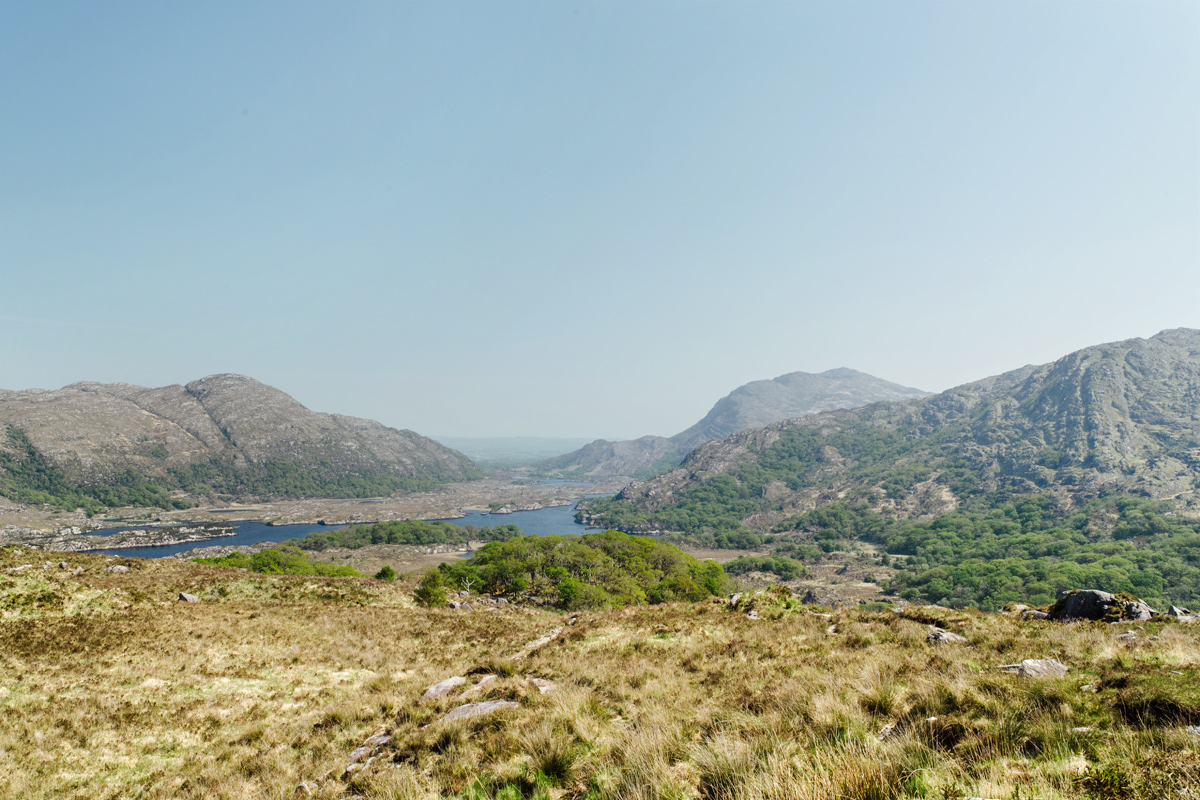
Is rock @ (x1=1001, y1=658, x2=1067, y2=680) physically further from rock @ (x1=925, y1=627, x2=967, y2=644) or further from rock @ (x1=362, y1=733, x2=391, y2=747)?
rock @ (x1=362, y1=733, x2=391, y2=747)

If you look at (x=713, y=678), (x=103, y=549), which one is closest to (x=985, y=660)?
(x=713, y=678)

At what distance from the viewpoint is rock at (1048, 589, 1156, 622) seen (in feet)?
51.8

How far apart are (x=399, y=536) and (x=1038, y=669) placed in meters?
169

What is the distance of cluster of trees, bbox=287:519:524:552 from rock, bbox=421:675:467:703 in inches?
5532

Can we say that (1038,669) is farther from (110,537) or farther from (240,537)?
(110,537)

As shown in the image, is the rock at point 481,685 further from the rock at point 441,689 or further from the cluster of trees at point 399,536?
the cluster of trees at point 399,536

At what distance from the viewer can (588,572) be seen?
63.5 metres

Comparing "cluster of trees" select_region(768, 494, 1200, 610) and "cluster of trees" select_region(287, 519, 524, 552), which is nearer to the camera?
"cluster of trees" select_region(768, 494, 1200, 610)

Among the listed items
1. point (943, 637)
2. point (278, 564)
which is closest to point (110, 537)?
point (278, 564)

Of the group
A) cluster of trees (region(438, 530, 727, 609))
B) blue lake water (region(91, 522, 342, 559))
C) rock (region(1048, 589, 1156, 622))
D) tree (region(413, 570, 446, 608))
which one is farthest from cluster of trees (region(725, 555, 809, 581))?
blue lake water (region(91, 522, 342, 559))

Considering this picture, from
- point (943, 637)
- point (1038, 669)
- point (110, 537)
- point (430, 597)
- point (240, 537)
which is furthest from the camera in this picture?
point (240, 537)

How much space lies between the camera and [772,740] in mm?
6586

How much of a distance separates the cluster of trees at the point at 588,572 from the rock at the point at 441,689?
40132mm

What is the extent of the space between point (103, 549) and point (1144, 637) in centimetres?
18917
